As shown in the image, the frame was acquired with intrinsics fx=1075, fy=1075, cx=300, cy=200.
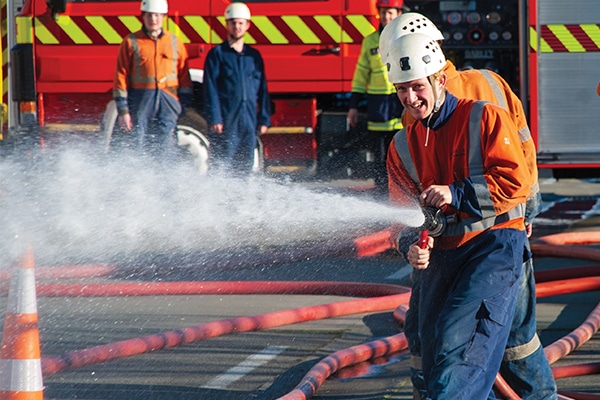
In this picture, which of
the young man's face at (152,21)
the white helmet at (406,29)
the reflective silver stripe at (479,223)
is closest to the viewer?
the reflective silver stripe at (479,223)

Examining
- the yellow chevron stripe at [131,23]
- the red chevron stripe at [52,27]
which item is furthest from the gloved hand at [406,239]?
the red chevron stripe at [52,27]

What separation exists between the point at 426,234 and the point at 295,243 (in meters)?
5.29

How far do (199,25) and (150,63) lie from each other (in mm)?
1327

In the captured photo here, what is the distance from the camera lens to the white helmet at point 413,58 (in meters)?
3.82

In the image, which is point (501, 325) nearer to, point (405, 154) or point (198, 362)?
point (405, 154)

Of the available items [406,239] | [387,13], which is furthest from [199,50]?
[406,239]

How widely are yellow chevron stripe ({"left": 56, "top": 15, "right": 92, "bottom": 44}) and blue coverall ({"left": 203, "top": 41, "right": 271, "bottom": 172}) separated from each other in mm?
1861

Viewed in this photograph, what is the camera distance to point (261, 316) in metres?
6.20

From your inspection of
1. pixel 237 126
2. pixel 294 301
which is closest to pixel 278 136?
pixel 237 126

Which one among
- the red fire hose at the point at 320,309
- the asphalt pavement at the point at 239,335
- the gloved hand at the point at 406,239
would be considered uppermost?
the gloved hand at the point at 406,239

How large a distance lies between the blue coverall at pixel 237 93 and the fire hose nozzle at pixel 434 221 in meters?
6.12

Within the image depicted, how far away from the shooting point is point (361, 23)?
36.0ft

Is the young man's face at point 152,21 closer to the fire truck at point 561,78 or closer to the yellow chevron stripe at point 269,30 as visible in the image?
the yellow chevron stripe at point 269,30

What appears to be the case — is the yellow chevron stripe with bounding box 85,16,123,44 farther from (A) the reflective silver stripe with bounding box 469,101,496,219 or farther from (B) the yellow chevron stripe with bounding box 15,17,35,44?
(A) the reflective silver stripe with bounding box 469,101,496,219
